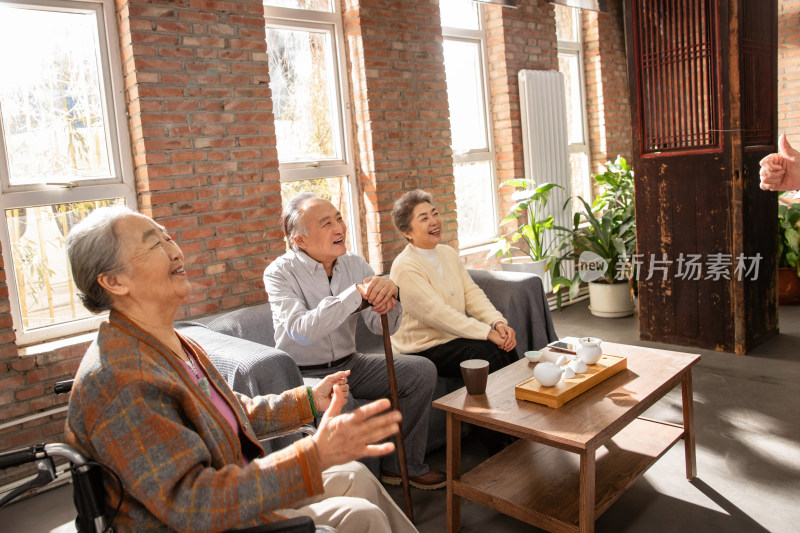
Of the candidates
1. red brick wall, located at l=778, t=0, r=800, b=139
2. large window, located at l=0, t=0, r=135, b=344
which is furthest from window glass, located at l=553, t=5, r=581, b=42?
large window, located at l=0, t=0, r=135, b=344

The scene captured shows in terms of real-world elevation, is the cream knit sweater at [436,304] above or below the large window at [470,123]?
below

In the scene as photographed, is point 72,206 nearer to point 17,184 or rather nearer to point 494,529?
point 17,184

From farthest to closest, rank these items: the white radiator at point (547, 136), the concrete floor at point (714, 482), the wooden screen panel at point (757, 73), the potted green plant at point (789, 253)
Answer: the white radiator at point (547, 136) < the potted green plant at point (789, 253) < the wooden screen panel at point (757, 73) < the concrete floor at point (714, 482)

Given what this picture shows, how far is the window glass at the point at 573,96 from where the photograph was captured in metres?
6.41

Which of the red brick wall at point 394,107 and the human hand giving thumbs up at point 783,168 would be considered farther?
the red brick wall at point 394,107

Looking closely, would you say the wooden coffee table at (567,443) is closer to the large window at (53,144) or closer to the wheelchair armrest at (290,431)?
the wheelchair armrest at (290,431)

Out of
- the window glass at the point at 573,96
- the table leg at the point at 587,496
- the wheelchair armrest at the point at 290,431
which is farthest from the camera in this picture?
the window glass at the point at 573,96

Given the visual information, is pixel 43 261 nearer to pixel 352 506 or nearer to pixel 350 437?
pixel 352 506

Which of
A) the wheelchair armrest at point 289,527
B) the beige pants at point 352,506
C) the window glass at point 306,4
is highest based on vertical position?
the window glass at point 306,4

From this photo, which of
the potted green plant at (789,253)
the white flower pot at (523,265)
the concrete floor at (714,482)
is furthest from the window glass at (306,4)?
the potted green plant at (789,253)

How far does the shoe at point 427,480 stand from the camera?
2643mm

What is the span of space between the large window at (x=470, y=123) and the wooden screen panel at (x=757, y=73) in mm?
2036

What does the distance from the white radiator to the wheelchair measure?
4579mm

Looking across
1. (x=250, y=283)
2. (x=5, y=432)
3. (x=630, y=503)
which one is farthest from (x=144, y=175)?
(x=630, y=503)
